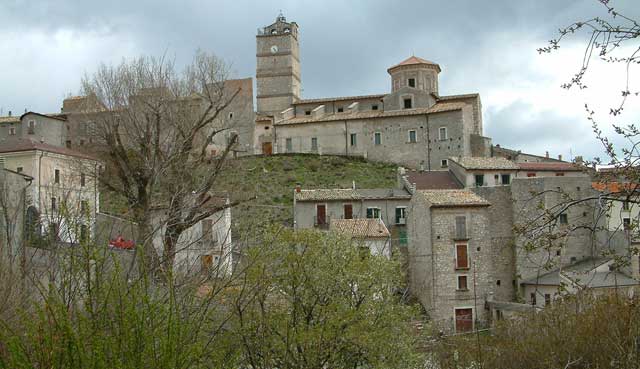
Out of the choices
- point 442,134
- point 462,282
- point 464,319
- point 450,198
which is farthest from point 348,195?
point 442,134

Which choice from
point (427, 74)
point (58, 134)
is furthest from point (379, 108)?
point (58, 134)

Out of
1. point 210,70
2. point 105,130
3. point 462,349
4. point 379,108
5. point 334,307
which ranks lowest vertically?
point 462,349

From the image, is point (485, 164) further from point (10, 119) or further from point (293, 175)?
point (10, 119)

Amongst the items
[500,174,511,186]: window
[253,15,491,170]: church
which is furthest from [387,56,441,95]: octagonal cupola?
[500,174,511,186]: window

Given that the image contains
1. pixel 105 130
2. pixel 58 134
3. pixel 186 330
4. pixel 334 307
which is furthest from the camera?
pixel 58 134

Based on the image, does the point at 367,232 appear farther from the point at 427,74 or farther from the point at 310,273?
the point at 427,74

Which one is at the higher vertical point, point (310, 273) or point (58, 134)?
point (58, 134)

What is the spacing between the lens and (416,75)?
70.5 m

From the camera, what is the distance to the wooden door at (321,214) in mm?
43031

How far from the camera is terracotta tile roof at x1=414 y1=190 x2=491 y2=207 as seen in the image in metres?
38.2

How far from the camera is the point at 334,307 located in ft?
61.1

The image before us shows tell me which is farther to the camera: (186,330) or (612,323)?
(612,323)

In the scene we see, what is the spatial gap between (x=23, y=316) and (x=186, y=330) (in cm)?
139

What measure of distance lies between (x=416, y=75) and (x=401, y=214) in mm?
28569
